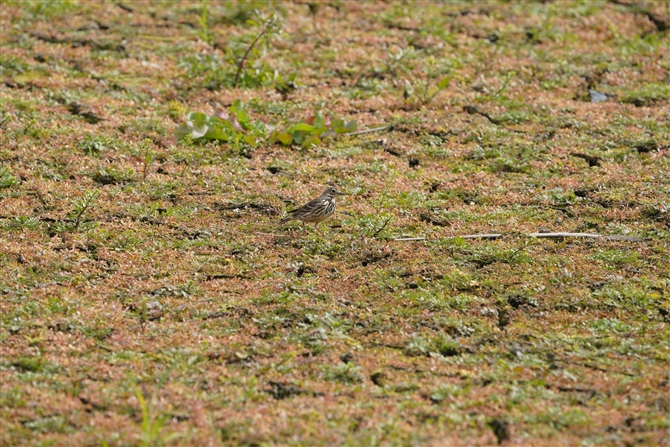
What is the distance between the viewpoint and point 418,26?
16.5 metres

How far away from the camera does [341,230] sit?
10.3 metres

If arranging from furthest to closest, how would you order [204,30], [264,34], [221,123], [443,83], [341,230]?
[204,30] < [264,34] < [443,83] < [221,123] < [341,230]

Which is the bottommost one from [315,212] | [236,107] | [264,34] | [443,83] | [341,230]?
[341,230]

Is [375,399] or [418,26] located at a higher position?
[418,26]

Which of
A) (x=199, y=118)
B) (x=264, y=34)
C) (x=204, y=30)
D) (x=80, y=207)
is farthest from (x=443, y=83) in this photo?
(x=80, y=207)

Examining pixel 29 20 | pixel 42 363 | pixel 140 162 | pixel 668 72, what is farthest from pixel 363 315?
pixel 29 20

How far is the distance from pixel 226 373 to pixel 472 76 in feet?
28.7

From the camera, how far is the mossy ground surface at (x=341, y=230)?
6.95 m

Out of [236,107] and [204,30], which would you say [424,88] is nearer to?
[236,107]

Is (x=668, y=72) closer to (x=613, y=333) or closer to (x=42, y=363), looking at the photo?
(x=613, y=333)

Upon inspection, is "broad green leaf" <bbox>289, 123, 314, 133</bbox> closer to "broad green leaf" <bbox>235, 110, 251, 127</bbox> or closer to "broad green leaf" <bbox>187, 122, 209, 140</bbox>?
"broad green leaf" <bbox>235, 110, 251, 127</bbox>

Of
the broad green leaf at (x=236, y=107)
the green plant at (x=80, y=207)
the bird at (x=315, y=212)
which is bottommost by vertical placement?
the green plant at (x=80, y=207)

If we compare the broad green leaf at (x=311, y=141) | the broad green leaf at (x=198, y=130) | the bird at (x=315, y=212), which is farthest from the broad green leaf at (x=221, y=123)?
the bird at (x=315, y=212)

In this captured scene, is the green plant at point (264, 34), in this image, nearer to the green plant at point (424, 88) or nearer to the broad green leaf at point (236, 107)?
the broad green leaf at point (236, 107)
